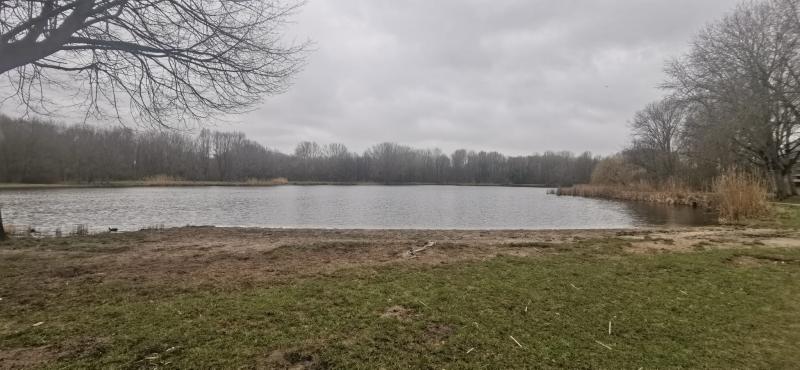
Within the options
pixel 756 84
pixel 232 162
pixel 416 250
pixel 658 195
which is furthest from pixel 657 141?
pixel 232 162

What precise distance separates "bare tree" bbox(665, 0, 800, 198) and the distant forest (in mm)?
43648

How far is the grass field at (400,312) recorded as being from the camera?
2865 mm

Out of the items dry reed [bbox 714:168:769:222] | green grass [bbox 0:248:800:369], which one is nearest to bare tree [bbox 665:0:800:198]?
dry reed [bbox 714:168:769:222]

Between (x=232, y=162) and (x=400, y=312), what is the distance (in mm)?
94662

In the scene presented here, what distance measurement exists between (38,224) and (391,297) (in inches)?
693

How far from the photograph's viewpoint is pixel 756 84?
20.2 metres

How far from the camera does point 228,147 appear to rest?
92125 millimetres

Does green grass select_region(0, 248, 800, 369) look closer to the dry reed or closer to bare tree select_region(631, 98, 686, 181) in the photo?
the dry reed

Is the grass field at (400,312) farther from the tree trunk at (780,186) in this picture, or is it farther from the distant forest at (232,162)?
the distant forest at (232,162)

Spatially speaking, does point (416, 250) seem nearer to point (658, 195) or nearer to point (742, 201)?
point (742, 201)

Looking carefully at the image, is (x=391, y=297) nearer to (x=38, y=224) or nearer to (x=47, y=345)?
(x=47, y=345)

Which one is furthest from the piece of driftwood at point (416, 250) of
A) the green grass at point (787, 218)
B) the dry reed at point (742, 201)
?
the dry reed at point (742, 201)

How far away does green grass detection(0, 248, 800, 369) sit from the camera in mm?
2852

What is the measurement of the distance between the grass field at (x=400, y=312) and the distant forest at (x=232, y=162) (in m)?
37.8
